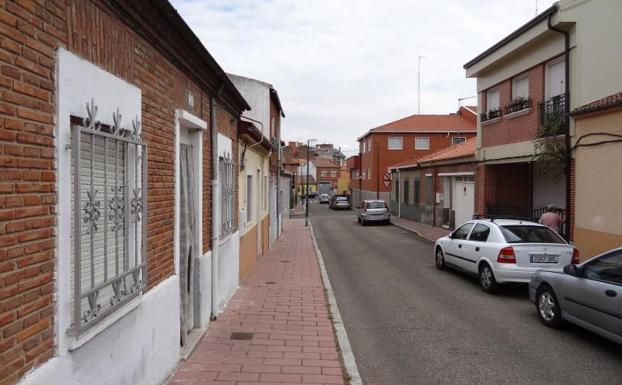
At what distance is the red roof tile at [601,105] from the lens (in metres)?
10.8

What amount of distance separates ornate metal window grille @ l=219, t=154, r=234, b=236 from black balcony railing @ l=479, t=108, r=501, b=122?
1086 cm

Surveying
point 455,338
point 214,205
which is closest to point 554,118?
point 455,338

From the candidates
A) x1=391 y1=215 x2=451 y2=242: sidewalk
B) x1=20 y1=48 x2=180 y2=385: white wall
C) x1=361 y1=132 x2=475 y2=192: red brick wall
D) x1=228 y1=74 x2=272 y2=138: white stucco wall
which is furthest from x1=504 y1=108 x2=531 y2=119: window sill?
x1=361 y1=132 x2=475 y2=192: red brick wall

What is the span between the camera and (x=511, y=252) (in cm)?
966

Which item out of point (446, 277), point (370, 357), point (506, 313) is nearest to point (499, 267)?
point (506, 313)

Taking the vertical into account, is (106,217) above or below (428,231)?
above

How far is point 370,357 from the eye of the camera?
247 inches

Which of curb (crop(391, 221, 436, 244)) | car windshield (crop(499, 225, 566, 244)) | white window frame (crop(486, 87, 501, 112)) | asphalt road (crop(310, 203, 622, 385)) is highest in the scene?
white window frame (crop(486, 87, 501, 112))

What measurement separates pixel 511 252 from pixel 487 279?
81 cm

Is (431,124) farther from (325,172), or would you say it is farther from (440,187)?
(325,172)

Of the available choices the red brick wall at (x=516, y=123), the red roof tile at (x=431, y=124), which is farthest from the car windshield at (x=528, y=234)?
the red roof tile at (x=431, y=124)

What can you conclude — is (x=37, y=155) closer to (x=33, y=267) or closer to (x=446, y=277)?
(x=33, y=267)

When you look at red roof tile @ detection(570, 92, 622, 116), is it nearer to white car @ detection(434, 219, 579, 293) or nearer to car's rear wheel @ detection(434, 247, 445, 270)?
white car @ detection(434, 219, 579, 293)

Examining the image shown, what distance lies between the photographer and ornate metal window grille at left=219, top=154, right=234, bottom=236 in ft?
27.8
